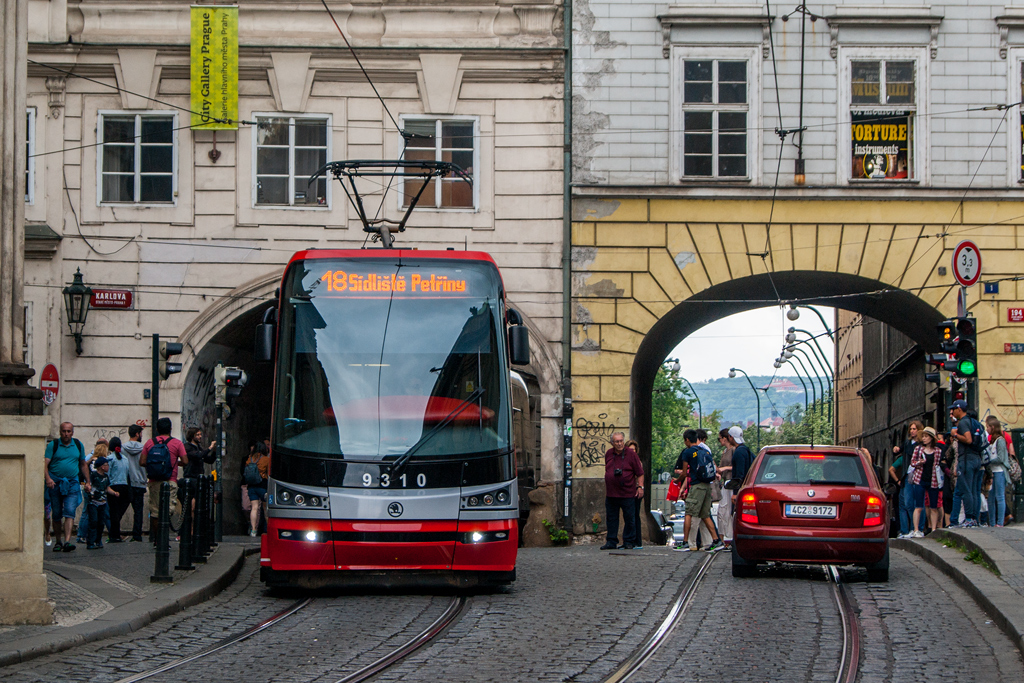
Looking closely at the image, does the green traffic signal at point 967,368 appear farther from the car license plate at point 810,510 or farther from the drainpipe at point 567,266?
the drainpipe at point 567,266

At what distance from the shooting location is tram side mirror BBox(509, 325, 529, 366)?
13.2 metres

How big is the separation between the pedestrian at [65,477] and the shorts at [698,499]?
26.3ft

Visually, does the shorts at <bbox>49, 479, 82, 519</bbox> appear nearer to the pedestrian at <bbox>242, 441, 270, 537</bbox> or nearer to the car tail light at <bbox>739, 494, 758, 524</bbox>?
the pedestrian at <bbox>242, 441, 270, 537</bbox>

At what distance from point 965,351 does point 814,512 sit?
14.9 feet

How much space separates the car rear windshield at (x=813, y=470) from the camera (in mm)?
14109

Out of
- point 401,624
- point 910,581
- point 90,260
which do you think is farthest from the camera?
point 90,260

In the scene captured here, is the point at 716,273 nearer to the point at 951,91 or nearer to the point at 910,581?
the point at 951,91

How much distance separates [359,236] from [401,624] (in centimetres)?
1307

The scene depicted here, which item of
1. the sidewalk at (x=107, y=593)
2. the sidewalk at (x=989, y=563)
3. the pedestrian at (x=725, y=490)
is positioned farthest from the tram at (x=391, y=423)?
the pedestrian at (x=725, y=490)

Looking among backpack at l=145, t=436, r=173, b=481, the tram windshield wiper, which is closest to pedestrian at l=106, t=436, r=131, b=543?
backpack at l=145, t=436, r=173, b=481

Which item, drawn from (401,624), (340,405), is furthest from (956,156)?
(401,624)

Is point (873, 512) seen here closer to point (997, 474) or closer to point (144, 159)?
point (997, 474)

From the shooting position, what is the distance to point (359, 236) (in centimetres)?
2345

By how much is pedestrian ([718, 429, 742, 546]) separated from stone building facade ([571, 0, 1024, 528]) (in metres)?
3.06
